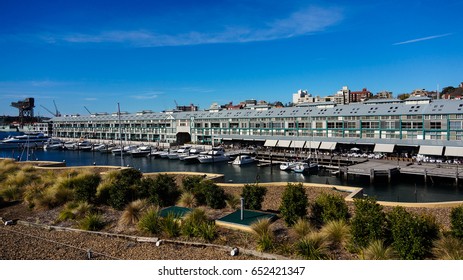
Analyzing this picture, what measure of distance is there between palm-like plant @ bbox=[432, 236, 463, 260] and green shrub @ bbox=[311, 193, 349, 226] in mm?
3358

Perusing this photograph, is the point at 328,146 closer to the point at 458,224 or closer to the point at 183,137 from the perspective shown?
the point at 183,137

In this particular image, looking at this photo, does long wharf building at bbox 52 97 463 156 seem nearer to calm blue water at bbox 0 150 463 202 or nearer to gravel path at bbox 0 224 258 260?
calm blue water at bbox 0 150 463 202

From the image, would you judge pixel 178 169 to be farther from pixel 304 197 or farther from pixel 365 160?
pixel 304 197

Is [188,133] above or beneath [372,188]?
above

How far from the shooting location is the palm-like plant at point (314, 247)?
9.22 m

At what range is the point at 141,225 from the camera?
12250 mm

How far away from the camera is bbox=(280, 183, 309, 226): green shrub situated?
12.6 meters

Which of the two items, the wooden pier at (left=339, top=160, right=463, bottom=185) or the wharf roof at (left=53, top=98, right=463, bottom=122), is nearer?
the wooden pier at (left=339, top=160, right=463, bottom=185)

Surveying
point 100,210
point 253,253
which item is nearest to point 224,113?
point 100,210

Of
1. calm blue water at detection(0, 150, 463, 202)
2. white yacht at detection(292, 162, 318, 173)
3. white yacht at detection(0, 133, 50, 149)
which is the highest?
white yacht at detection(0, 133, 50, 149)

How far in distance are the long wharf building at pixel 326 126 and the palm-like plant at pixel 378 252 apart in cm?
4329

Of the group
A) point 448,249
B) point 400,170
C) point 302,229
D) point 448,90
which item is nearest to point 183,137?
point 400,170

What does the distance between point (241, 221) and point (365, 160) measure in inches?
1642

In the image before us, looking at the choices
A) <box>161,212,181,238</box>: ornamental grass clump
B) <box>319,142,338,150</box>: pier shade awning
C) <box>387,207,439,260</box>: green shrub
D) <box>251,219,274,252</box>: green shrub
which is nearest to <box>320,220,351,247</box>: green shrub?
<box>387,207,439,260</box>: green shrub
